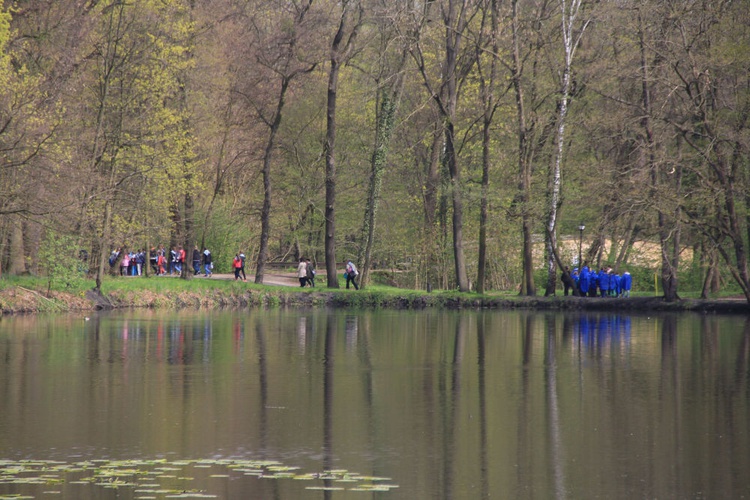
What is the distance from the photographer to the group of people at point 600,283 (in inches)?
1884

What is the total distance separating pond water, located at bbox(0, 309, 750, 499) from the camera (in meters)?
10.6

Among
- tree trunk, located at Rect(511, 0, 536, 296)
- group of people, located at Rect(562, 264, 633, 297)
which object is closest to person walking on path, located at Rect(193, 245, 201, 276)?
tree trunk, located at Rect(511, 0, 536, 296)

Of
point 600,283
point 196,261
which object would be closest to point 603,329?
point 600,283

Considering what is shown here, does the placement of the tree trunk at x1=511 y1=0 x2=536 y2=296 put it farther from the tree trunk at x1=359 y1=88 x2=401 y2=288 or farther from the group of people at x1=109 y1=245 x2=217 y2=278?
the group of people at x1=109 y1=245 x2=217 y2=278

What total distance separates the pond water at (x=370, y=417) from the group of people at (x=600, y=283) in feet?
64.3

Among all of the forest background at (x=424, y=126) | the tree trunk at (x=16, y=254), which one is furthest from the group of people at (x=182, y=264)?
the tree trunk at (x=16, y=254)

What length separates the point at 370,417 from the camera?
1477cm

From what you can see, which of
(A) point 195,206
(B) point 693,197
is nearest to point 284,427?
(B) point 693,197

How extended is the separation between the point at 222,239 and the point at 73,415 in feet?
152

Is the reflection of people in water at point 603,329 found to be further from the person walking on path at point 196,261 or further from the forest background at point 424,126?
the person walking on path at point 196,261

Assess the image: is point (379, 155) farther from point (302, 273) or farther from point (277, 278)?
point (277, 278)

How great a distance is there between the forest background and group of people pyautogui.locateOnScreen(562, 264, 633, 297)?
1.06 meters

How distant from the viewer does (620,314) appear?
42.0 m

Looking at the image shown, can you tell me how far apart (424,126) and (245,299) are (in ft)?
50.0
